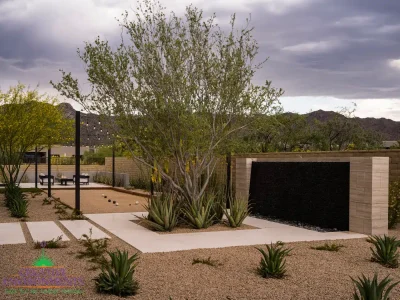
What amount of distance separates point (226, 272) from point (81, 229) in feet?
16.4

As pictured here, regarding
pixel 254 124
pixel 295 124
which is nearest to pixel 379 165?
pixel 254 124

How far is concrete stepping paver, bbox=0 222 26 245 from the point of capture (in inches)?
381

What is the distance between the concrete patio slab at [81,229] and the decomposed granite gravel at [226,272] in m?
0.78

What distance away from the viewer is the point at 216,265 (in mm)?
7531

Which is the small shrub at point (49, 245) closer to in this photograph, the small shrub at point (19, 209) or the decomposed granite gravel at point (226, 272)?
the decomposed granite gravel at point (226, 272)

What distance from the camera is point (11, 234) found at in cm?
1059

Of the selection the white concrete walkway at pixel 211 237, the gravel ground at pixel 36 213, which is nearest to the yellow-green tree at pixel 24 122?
the gravel ground at pixel 36 213

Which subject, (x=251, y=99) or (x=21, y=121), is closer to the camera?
(x=251, y=99)

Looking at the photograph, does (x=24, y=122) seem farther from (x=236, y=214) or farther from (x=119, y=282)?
(x=119, y=282)

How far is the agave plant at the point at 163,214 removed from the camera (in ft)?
35.9

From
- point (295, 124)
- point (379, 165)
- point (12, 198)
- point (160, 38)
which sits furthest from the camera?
point (295, 124)

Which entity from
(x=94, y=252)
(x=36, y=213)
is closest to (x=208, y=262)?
(x=94, y=252)

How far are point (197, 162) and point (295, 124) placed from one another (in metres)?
25.3

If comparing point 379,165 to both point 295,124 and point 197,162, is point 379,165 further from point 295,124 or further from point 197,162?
point 295,124
